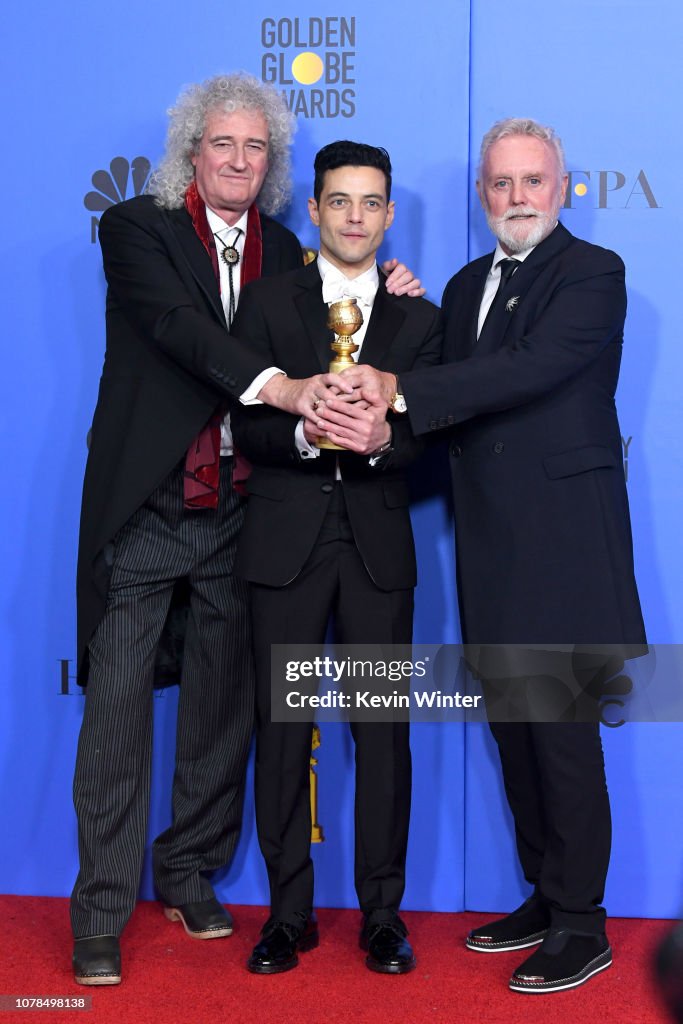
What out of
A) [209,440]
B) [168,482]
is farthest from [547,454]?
[168,482]

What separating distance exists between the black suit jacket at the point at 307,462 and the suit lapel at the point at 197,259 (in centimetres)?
8

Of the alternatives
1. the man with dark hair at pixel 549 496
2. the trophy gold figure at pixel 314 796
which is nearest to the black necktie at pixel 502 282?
the man with dark hair at pixel 549 496

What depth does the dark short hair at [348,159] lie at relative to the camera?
9.04ft

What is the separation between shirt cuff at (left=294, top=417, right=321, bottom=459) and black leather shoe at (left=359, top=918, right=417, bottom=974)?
1.12 meters

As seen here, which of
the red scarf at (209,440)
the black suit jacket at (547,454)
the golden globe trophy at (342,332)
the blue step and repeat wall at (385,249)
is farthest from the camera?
the blue step and repeat wall at (385,249)

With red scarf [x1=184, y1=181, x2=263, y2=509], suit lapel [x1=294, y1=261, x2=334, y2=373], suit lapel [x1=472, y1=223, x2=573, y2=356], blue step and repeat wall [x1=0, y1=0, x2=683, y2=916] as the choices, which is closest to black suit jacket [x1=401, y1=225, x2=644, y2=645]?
suit lapel [x1=472, y1=223, x2=573, y2=356]

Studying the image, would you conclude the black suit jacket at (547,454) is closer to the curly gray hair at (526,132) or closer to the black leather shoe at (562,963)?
the curly gray hair at (526,132)

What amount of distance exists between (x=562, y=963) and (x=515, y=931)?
0.79 feet

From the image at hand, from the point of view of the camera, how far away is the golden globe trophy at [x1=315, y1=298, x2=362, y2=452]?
8.08 ft

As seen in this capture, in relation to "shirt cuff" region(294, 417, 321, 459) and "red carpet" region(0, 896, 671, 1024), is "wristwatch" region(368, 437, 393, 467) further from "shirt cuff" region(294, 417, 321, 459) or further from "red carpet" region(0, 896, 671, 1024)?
"red carpet" region(0, 896, 671, 1024)

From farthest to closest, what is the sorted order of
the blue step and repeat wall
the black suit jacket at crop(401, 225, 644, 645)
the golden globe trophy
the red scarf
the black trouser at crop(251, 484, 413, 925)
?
1. the blue step and repeat wall
2. the red scarf
3. the black trouser at crop(251, 484, 413, 925)
4. the black suit jacket at crop(401, 225, 644, 645)
5. the golden globe trophy

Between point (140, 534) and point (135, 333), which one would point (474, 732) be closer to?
point (140, 534)

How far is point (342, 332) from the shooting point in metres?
2.49

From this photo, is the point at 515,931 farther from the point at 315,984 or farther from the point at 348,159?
the point at 348,159
